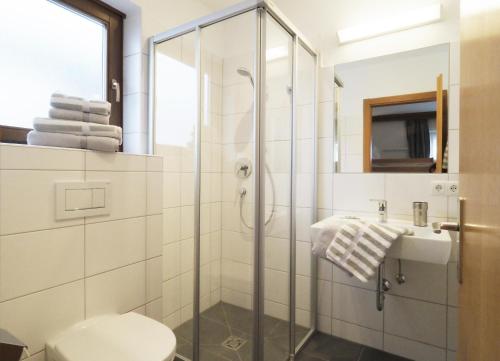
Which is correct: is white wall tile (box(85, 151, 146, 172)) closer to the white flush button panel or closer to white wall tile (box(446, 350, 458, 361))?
the white flush button panel

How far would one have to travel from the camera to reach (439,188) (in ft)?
5.20

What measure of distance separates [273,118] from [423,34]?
102 centimetres

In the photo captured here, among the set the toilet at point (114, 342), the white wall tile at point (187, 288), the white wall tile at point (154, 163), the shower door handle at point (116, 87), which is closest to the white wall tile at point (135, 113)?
the shower door handle at point (116, 87)

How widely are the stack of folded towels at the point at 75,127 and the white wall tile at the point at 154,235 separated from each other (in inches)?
17.2

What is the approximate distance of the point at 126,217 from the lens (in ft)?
4.50

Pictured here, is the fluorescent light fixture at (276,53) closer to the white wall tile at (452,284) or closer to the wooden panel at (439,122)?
the wooden panel at (439,122)

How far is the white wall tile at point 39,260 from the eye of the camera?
98cm

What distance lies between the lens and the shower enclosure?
55.5 inches

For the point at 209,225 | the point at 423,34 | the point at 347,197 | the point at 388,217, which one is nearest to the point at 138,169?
the point at 209,225

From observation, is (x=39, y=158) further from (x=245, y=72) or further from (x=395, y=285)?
(x=395, y=285)

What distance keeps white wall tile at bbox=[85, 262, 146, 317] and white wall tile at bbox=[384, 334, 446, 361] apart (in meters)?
1.50

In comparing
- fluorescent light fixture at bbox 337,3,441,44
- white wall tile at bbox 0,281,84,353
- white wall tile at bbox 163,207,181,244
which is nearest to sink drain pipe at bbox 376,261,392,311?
white wall tile at bbox 163,207,181,244

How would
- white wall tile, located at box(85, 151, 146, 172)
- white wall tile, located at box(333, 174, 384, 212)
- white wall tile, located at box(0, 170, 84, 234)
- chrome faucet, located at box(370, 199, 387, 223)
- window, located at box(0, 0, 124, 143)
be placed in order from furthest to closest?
white wall tile, located at box(333, 174, 384, 212), chrome faucet, located at box(370, 199, 387, 223), window, located at box(0, 0, 124, 143), white wall tile, located at box(85, 151, 146, 172), white wall tile, located at box(0, 170, 84, 234)

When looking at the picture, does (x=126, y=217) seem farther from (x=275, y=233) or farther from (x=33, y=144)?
(x=275, y=233)
